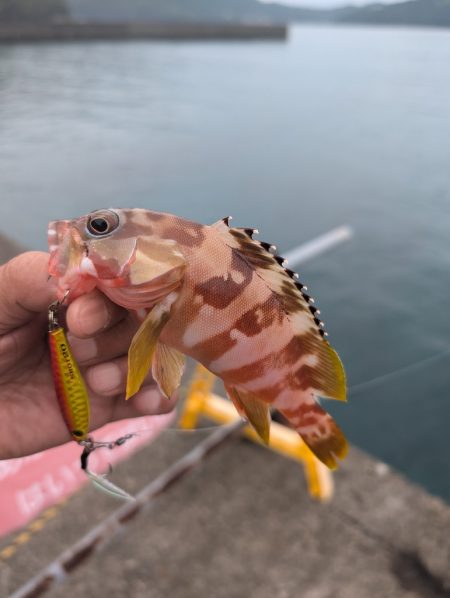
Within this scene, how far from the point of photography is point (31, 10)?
43.5 m

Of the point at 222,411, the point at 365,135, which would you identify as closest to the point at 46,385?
the point at 222,411

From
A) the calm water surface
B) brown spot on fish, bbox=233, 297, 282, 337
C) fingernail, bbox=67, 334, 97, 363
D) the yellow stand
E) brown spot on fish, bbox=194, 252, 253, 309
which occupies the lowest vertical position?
the calm water surface

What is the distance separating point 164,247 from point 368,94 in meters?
25.8

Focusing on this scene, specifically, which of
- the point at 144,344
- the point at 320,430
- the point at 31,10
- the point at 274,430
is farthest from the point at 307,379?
the point at 31,10

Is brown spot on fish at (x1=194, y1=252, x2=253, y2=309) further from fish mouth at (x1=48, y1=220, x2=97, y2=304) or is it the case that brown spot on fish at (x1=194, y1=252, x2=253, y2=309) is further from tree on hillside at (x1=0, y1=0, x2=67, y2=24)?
tree on hillside at (x1=0, y1=0, x2=67, y2=24)

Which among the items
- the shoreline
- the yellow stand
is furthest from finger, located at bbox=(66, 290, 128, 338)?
the shoreline

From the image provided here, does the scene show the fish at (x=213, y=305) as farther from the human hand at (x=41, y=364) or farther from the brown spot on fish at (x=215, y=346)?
the human hand at (x=41, y=364)

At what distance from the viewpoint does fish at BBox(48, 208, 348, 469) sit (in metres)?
1.53

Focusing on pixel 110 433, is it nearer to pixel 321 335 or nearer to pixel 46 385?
pixel 46 385

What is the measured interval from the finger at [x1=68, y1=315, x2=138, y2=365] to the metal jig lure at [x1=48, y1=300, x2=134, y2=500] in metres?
0.11

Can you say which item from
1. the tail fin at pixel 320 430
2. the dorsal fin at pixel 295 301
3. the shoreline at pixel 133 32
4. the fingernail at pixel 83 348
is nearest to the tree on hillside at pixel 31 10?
the shoreline at pixel 133 32

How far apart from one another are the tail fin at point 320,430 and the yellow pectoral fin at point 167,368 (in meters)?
0.41

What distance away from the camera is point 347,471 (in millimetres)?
5410

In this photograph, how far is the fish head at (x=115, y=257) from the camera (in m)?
1.52
